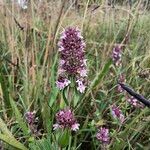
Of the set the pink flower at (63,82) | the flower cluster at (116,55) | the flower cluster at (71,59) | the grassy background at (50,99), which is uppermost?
the flower cluster at (71,59)

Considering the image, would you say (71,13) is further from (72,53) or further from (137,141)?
(72,53)

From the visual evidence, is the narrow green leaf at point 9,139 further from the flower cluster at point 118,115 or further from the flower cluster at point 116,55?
the flower cluster at point 116,55

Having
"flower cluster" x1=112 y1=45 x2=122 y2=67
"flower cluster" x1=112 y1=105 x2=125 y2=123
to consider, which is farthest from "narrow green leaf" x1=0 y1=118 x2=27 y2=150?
"flower cluster" x1=112 y1=45 x2=122 y2=67

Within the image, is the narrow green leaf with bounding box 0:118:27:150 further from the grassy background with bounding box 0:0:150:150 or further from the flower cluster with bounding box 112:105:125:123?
the flower cluster with bounding box 112:105:125:123

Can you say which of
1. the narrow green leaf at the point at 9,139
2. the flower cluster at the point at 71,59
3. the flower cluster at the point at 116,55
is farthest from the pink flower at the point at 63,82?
the flower cluster at the point at 116,55

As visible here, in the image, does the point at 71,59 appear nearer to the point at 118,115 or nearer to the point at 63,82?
the point at 63,82

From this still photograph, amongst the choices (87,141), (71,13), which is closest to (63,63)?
(87,141)

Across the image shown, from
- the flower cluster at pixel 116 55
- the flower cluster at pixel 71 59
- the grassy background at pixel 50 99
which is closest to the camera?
the flower cluster at pixel 71 59

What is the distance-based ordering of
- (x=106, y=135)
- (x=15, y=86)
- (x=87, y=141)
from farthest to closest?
Answer: (x=15, y=86) → (x=87, y=141) → (x=106, y=135)
